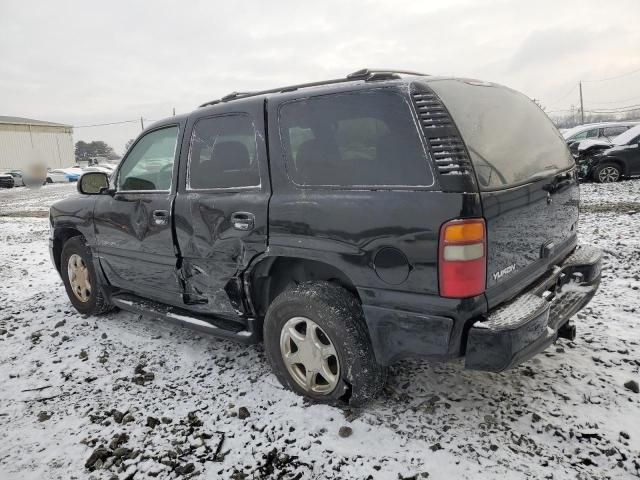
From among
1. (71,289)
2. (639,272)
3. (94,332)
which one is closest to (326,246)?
(94,332)

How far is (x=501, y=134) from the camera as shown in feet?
8.30

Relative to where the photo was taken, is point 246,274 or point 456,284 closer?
point 456,284

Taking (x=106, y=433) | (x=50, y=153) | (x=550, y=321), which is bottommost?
(x=106, y=433)

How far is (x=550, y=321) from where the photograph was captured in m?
2.54

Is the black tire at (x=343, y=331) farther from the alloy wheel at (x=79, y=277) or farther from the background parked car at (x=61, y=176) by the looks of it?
the background parked car at (x=61, y=176)

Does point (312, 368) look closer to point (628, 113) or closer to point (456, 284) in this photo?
point (456, 284)

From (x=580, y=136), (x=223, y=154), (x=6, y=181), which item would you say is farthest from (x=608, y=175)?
(x=6, y=181)

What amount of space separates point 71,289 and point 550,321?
14.8 ft

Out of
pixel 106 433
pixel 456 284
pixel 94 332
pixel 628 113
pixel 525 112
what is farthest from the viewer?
pixel 628 113

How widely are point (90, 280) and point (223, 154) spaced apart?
2.33m

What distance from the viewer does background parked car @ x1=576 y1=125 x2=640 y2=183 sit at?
37.6 feet

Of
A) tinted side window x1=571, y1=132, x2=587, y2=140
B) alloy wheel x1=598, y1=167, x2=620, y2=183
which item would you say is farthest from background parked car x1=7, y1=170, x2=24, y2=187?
alloy wheel x1=598, y1=167, x2=620, y2=183

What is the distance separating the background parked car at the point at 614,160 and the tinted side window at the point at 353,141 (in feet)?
37.0

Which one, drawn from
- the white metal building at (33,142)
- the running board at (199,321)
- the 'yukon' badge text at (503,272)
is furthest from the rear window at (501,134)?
the white metal building at (33,142)
